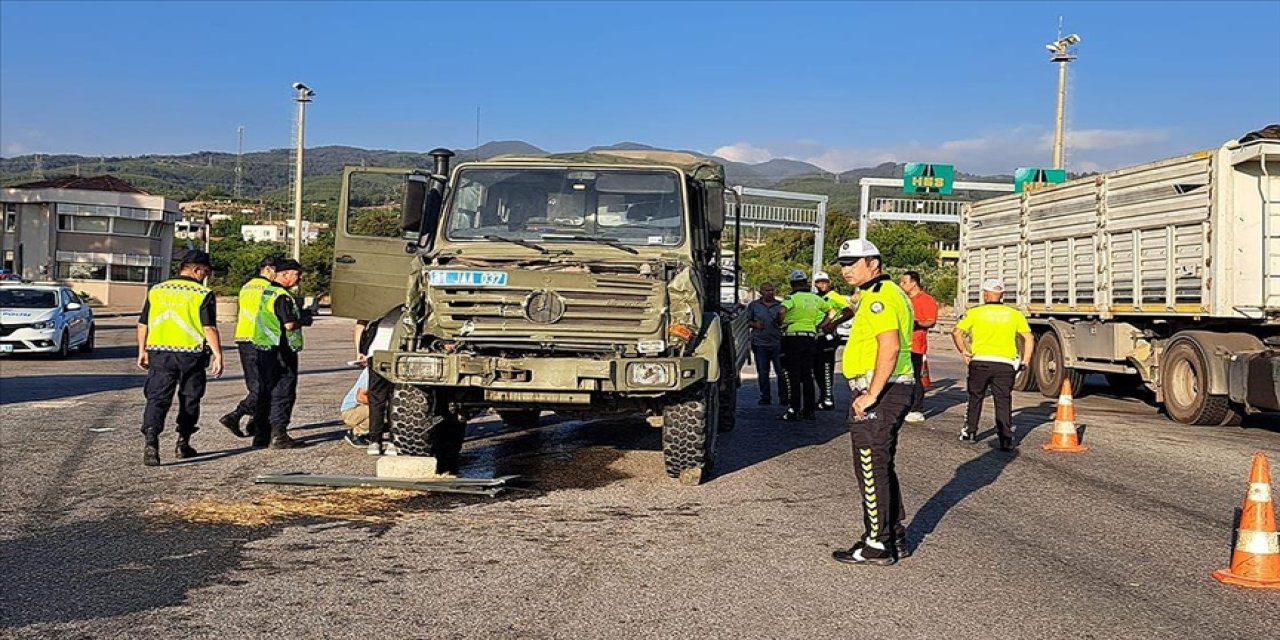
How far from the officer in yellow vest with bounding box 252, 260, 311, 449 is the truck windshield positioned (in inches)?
75.1

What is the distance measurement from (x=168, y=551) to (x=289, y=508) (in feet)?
4.36

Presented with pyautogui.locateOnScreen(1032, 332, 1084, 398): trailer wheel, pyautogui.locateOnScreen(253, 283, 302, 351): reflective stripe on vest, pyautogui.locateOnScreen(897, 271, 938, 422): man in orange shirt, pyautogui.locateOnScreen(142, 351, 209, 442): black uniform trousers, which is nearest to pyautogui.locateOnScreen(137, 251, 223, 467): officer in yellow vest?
pyautogui.locateOnScreen(142, 351, 209, 442): black uniform trousers

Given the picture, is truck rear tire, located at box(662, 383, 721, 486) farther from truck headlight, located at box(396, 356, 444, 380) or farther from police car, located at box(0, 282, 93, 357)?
Result: police car, located at box(0, 282, 93, 357)

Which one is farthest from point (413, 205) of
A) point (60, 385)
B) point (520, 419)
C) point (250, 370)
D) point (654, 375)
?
point (60, 385)

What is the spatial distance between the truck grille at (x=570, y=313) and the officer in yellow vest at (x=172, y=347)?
7.72 feet

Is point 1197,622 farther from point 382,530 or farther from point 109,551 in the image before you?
point 109,551

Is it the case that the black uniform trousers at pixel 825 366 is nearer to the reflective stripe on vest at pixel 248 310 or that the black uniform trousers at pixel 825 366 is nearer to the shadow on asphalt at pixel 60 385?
the reflective stripe on vest at pixel 248 310

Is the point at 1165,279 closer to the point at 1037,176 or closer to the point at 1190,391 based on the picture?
the point at 1190,391

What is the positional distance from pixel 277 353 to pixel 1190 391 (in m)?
10.4

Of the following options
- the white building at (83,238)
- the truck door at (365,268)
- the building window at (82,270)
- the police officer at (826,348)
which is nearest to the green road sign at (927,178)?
the police officer at (826,348)

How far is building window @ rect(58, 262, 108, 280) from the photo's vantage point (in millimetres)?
60250

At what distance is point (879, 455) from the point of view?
259 inches

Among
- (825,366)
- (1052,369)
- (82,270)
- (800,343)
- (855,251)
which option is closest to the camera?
(855,251)

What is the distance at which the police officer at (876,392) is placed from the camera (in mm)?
6543
